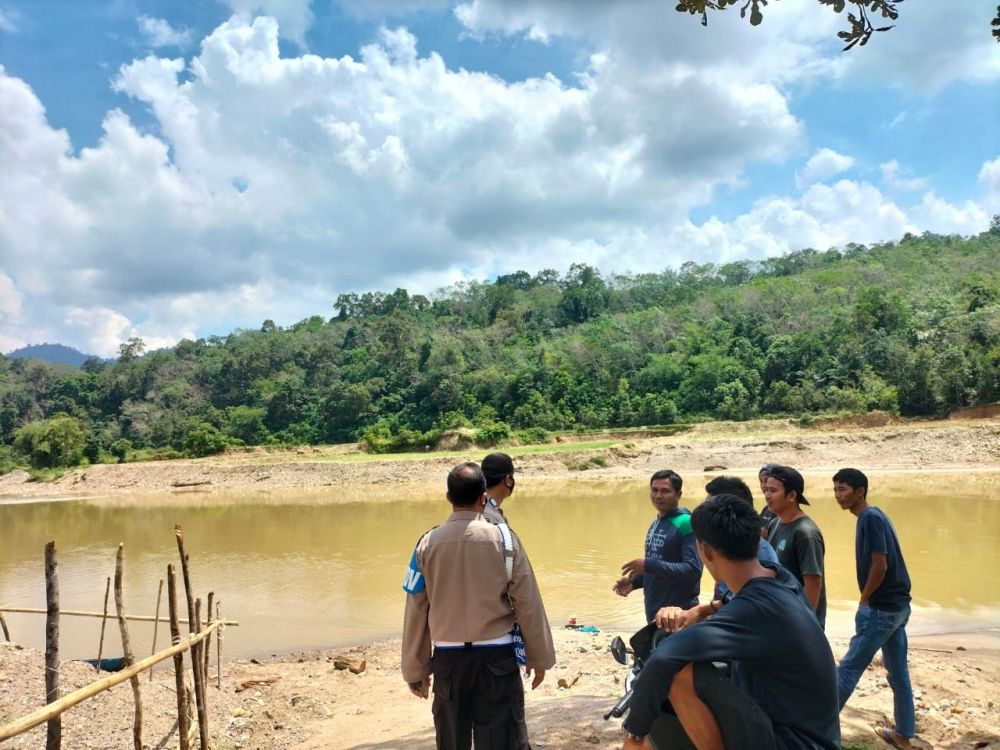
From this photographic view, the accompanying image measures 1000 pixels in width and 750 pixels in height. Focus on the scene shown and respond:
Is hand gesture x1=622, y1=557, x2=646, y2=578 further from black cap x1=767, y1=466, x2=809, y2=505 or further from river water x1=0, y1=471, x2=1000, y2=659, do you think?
river water x1=0, y1=471, x2=1000, y2=659

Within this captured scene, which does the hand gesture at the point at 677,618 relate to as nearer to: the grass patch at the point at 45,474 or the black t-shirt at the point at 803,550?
the black t-shirt at the point at 803,550

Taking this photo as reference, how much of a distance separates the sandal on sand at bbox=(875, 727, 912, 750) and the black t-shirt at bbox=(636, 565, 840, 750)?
99.8 inches

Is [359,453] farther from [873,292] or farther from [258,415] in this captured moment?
[873,292]

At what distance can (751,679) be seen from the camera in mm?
1898

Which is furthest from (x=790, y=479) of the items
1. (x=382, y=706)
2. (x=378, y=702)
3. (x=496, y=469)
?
(x=378, y=702)

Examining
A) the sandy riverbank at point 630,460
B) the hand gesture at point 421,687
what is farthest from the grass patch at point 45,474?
the hand gesture at point 421,687

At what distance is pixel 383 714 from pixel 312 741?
0.65m

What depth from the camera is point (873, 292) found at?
4253 centimetres

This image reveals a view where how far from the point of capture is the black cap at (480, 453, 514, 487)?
3.51 m

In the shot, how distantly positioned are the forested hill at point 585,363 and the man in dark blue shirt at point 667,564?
36527 mm

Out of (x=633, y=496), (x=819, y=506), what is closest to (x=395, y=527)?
(x=633, y=496)

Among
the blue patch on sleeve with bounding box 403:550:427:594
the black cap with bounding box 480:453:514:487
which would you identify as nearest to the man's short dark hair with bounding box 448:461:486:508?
the blue patch on sleeve with bounding box 403:550:427:594

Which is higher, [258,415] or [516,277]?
[516,277]

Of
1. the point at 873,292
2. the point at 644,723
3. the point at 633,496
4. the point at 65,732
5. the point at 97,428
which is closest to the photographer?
the point at 644,723
